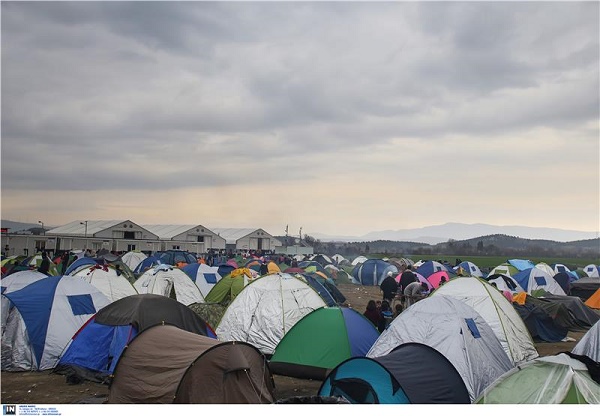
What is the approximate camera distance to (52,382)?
9.59 metres

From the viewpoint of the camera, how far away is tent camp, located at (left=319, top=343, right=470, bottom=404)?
22.4ft

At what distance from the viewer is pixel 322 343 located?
33.1 feet

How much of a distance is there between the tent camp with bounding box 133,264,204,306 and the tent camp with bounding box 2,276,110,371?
4.58 m

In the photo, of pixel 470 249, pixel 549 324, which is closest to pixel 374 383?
pixel 549 324

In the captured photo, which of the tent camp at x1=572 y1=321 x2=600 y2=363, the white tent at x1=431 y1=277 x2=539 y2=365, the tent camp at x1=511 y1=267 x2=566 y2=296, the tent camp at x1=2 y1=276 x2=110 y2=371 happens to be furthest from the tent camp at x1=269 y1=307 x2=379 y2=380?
the tent camp at x1=511 y1=267 x2=566 y2=296

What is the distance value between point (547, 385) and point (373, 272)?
26.5m

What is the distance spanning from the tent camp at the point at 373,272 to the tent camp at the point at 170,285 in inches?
685

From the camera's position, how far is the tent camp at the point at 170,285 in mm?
16125

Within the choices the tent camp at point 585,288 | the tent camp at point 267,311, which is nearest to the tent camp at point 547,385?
the tent camp at point 267,311

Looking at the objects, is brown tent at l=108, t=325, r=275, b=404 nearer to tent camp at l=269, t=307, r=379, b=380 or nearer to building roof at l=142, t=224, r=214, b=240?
tent camp at l=269, t=307, r=379, b=380

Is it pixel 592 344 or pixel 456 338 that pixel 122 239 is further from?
pixel 592 344

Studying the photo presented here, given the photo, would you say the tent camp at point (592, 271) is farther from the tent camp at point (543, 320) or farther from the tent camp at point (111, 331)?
the tent camp at point (111, 331)

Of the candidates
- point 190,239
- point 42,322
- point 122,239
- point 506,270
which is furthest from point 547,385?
point 190,239

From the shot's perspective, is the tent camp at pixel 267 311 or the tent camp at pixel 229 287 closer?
the tent camp at pixel 267 311
